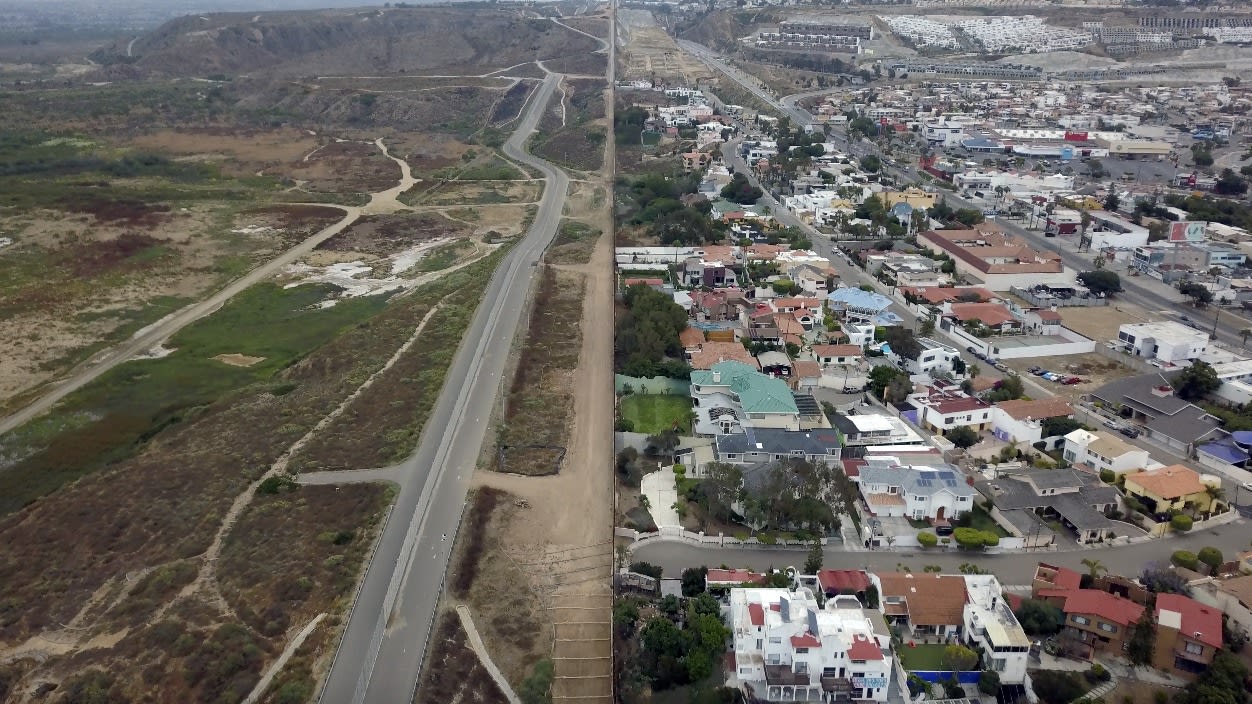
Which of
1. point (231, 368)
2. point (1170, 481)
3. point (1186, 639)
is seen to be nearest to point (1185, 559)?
point (1170, 481)

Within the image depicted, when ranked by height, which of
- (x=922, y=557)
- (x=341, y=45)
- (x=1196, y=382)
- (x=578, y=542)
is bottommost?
(x=922, y=557)

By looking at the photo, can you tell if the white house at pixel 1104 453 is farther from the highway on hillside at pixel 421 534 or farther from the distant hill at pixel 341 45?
the distant hill at pixel 341 45

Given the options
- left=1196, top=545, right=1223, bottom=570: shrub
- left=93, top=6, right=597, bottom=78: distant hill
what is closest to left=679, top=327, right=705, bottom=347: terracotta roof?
left=1196, top=545, right=1223, bottom=570: shrub

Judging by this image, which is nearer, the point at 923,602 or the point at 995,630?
the point at 995,630

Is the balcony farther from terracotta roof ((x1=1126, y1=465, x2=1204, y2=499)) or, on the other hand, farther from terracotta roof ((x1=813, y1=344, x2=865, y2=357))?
terracotta roof ((x1=813, y1=344, x2=865, y2=357))

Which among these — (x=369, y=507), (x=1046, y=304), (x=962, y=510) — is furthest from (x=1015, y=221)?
(x=369, y=507)

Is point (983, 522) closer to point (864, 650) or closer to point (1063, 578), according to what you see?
point (1063, 578)
